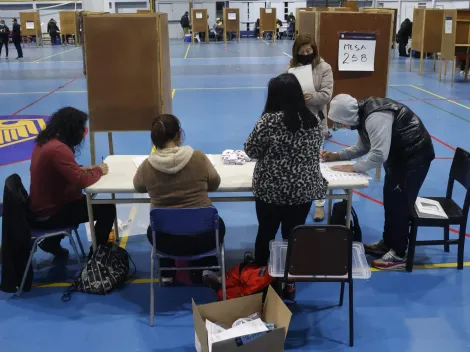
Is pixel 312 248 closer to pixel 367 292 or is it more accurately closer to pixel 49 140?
pixel 367 292

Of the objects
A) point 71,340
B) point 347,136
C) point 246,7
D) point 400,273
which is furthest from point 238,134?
point 246,7

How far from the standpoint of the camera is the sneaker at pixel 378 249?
392 cm

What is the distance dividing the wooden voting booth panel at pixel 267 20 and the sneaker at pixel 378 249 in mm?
22310

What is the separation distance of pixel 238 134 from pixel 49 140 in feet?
14.4

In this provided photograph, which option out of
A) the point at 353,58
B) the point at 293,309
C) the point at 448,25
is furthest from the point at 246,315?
the point at 448,25

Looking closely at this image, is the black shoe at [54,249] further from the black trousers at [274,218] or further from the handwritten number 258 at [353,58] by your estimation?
the handwritten number 258 at [353,58]

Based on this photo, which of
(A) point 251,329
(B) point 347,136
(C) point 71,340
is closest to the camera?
(A) point 251,329

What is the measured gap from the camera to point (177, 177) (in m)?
2.95

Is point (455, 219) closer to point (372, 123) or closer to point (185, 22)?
point (372, 123)

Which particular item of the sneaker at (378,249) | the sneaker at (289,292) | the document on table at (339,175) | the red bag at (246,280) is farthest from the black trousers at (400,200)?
the red bag at (246,280)

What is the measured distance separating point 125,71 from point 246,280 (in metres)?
2.10

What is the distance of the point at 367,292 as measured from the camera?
3.46 m

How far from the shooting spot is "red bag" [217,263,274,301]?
3.17 metres

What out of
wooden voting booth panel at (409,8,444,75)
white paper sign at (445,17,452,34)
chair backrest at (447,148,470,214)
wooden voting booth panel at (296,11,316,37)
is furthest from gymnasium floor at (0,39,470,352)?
wooden voting booth panel at (409,8,444,75)
